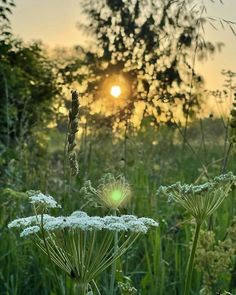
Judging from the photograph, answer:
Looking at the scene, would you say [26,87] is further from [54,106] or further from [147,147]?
[147,147]

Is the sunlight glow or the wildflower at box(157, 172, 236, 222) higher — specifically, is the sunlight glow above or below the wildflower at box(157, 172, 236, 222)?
above

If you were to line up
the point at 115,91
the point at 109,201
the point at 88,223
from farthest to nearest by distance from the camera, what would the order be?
1. the point at 115,91
2. the point at 109,201
3. the point at 88,223

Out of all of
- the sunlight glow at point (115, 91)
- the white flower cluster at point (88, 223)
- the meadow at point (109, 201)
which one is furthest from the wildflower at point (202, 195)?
the sunlight glow at point (115, 91)

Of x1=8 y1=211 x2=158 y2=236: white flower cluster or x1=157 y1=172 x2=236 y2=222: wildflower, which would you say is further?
x1=157 y1=172 x2=236 y2=222: wildflower

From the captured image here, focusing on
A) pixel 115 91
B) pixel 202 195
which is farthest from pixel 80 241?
pixel 115 91

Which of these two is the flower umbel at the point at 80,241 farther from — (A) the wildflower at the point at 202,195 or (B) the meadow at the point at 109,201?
(A) the wildflower at the point at 202,195

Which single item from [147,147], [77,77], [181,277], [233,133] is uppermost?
[77,77]

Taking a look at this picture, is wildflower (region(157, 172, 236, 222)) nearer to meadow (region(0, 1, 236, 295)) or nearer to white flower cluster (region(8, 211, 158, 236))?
meadow (region(0, 1, 236, 295))

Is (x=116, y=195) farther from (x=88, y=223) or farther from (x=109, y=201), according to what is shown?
(x=88, y=223)

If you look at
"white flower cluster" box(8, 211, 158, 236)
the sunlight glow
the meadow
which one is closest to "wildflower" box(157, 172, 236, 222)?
the meadow

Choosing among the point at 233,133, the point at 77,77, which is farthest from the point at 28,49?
the point at 233,133

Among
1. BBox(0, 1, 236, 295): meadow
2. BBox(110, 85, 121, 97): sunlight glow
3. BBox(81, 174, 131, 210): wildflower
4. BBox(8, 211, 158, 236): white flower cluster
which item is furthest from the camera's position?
BBox(110, 85, 121, 97): sunlight glow

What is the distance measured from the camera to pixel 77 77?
9.12 metres

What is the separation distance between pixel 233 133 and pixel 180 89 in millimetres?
5930
